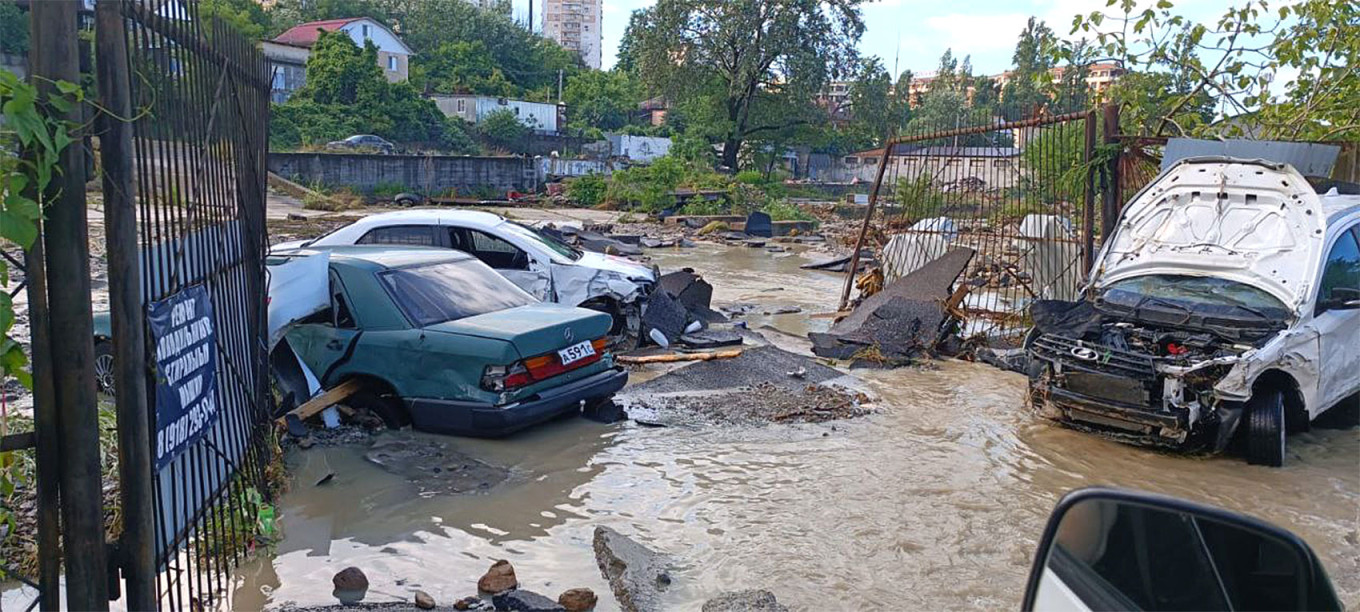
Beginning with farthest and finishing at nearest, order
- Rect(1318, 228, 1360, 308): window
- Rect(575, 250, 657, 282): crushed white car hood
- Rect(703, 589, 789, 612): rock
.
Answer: Rect(575, 250, 657, 282): crushed white car hood < Rect(1318, 228, 1360, 308): window < Rect(703, 589, 789, 612): rock

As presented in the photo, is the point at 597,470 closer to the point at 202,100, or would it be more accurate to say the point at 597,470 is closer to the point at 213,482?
the point at 213,482

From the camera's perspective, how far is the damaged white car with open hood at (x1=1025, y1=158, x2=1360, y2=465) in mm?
7570

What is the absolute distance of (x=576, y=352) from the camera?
308 inches

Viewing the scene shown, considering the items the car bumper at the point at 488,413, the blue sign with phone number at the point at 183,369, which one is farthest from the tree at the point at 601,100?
the blue sign with phone number at the point at 183,369

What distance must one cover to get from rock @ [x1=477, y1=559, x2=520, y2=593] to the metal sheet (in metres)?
8.19

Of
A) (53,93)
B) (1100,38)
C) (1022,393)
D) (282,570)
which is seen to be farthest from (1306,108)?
(53,93)

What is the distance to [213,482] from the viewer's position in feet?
15.3

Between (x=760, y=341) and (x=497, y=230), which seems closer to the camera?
(x=497, y=230)

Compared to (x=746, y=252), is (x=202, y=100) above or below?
above

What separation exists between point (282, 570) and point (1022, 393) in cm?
748

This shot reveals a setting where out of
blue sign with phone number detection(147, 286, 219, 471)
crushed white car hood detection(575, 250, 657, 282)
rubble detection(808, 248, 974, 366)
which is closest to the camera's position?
blue sign with phone number detection(147, 286, 219, 471)

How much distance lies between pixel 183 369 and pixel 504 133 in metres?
53.4

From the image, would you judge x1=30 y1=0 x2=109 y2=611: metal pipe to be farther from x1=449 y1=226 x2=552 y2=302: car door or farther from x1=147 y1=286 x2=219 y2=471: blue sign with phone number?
x1=449 y1=226 x2=552 y2=302: car door

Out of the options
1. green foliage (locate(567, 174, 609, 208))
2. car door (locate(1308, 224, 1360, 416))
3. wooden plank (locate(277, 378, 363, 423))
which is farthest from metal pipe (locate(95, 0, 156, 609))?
green foliage (locate(567, 174, 609, 208))
